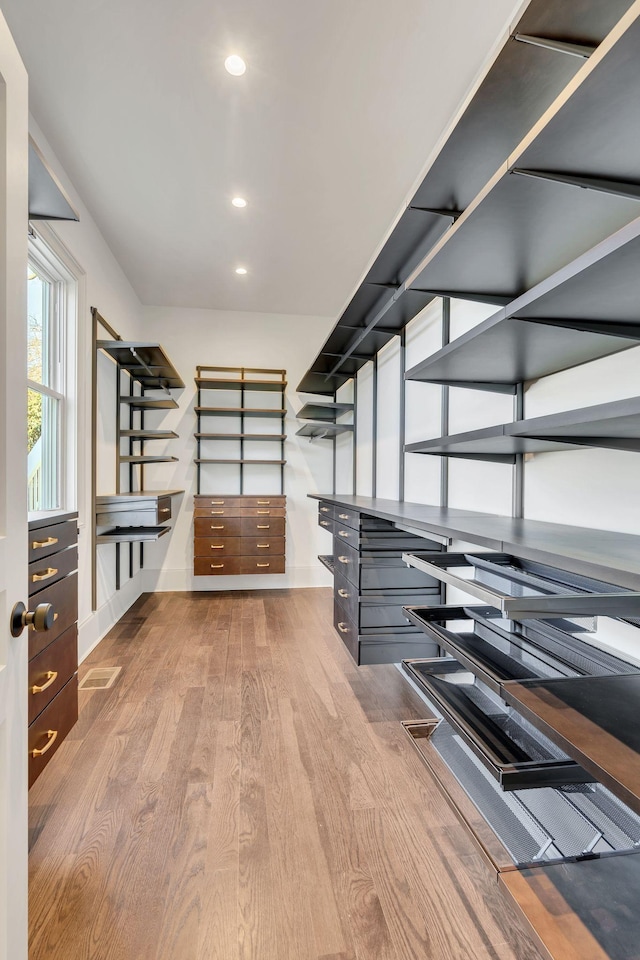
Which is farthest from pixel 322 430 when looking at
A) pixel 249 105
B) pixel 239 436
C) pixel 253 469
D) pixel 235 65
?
pixel 235 65

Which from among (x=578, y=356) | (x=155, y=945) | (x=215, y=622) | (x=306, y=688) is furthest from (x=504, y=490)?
(x=215, y=622)

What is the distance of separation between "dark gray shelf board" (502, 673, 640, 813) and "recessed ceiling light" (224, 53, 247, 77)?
2387mm

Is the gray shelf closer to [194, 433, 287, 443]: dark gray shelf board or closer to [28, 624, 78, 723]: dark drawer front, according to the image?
[28, 624, 78, 723]: dark drawer front

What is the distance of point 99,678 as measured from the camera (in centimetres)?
267

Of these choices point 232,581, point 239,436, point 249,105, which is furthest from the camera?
point 232,581

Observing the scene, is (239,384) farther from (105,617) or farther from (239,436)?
(105,617)

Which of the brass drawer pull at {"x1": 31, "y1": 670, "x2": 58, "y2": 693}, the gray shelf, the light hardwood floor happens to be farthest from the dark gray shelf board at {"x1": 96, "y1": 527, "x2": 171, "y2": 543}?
the gray shelf

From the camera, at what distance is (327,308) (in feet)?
15.8

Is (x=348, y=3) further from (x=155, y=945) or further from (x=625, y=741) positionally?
(x=155, y=945)

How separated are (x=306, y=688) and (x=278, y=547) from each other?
6.85 feet

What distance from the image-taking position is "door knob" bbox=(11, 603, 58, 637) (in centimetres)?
80

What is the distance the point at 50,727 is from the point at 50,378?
1.97 m

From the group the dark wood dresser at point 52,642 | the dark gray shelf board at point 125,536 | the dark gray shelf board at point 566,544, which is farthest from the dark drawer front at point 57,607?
the dark gray shelf board at point 125,536

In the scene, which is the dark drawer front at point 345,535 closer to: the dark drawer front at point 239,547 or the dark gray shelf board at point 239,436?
the dark drawer front at point 239,547
